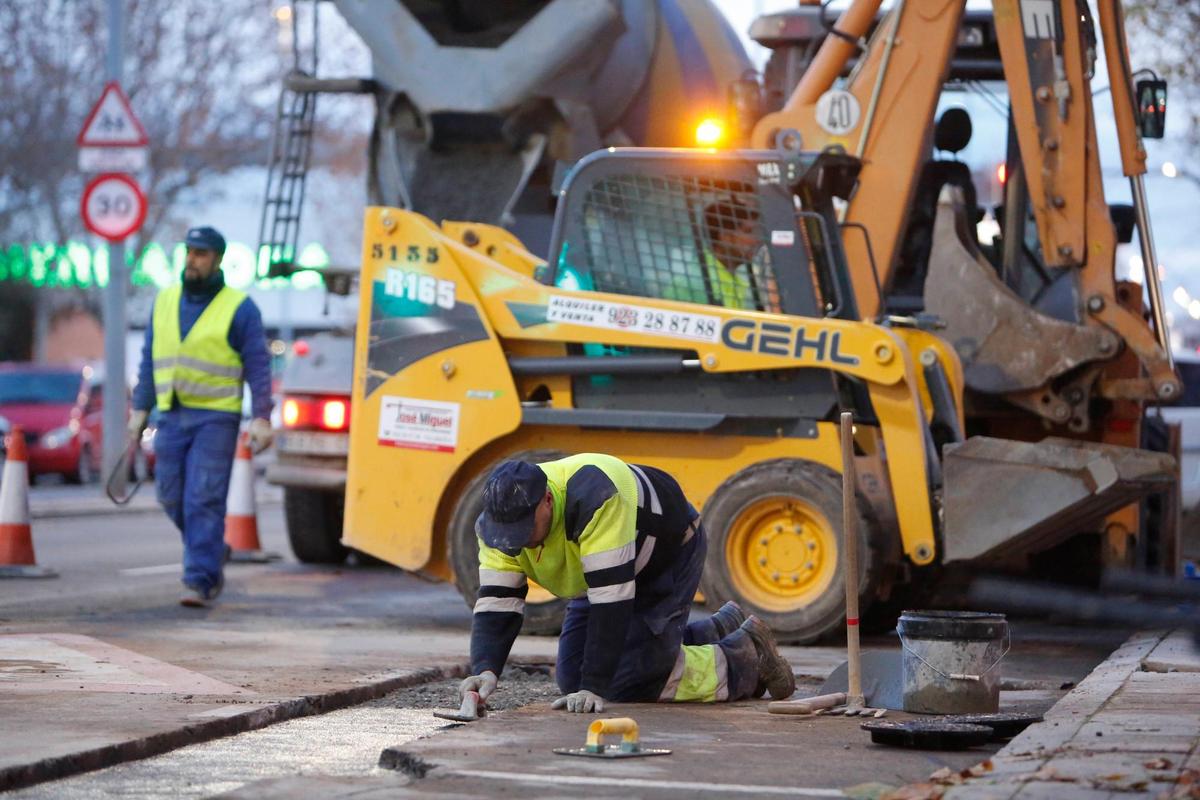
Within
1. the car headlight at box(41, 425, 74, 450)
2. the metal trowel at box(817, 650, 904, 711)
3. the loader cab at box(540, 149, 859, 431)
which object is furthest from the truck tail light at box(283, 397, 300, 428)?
the car headlight at box(41, 425, 74, 450)

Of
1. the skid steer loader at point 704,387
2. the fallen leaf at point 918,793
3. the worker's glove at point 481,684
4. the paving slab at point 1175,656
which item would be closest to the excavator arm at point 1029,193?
the skid steer loader at point 704,387

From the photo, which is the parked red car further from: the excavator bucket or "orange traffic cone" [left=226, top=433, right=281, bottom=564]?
the excavator bucket

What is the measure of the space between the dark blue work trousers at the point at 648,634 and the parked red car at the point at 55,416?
18573 mm

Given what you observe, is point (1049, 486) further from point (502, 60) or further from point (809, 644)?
point (502, 60)

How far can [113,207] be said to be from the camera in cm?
1680

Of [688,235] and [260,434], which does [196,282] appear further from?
[688,235]

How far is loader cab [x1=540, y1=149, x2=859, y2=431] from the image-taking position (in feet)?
31.6

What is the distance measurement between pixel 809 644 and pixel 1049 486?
1.26 meters

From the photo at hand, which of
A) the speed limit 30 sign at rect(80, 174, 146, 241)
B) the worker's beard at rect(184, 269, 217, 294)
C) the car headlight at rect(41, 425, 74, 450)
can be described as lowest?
the car headlight at rect(41, 425, 74, 450)

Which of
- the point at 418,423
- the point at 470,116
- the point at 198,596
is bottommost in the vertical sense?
the point at 198,596

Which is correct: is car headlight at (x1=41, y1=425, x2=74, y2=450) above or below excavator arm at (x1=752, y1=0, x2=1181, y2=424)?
below

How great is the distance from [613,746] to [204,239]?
17.6ft

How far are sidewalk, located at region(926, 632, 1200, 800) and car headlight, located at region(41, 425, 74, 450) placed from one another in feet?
62.8

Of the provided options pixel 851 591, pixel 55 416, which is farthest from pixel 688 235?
pixel 55 416
